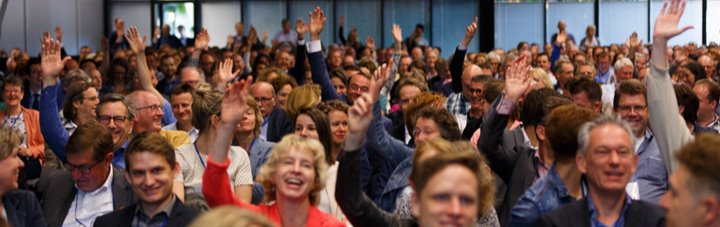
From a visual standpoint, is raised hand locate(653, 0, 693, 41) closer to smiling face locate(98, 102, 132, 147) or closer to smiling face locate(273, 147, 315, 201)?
smiling face locate(273, 147, 315, 201)

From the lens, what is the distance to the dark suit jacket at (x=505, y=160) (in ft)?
21.3

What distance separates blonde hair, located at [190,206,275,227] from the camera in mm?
3490

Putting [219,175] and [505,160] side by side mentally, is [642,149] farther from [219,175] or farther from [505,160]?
[219,175]

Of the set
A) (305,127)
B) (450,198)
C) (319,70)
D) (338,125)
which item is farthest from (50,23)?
(450,198)

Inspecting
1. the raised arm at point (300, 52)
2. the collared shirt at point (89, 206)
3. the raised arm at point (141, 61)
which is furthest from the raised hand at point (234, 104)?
the raised arm at point (300, 52)

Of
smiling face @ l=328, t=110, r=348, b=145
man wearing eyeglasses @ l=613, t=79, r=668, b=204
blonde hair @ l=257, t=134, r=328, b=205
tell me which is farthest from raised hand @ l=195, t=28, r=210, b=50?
blonde hair @ l=257, t=134, r=328, b=205

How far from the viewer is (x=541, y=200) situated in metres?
5.29

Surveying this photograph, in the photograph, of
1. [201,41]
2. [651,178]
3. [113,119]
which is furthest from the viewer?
[201,41]

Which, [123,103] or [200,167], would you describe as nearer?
[200,167]

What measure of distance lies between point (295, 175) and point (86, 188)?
5.70ft

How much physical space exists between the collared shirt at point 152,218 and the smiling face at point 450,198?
161cm

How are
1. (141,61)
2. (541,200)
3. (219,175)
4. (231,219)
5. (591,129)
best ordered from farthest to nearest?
(141,61)
(219,175)
(541,200)
(591,129)
(231,219)

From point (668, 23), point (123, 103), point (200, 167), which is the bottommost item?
point (200, 167)

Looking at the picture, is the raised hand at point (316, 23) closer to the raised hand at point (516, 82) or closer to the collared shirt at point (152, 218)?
the raised hand at point (516, 82)
